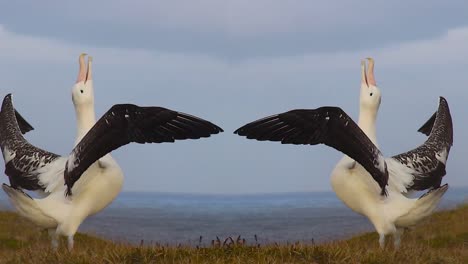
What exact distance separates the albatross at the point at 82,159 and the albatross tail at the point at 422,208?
3.09 meters

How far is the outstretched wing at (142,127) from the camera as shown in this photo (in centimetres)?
852

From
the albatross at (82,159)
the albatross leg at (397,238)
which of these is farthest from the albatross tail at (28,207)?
the albatross leg at (397,238)

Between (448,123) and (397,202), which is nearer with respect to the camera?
(397,202)

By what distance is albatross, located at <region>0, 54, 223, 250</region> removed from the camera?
855cm

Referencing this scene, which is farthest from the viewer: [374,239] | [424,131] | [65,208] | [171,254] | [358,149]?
[374,239]

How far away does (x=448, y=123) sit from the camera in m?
11.7

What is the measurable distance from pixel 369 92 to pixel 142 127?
3677 millimetres

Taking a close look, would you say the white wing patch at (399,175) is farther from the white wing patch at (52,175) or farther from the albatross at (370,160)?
the white wing patch at (52,175)

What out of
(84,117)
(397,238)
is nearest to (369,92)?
(397,238)

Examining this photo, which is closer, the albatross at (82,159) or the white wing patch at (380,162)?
the albatross at (82,159)

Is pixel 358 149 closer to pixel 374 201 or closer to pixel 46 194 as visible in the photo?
pixel 374 201

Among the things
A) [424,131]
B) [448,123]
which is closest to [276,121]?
[448,123]

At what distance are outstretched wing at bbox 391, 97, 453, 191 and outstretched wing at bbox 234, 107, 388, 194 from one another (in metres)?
1.89

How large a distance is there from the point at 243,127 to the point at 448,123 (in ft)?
15.5
